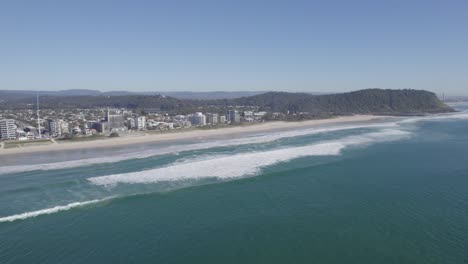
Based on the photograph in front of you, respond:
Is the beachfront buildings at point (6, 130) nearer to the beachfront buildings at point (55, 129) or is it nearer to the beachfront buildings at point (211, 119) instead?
the beachfront buildings at point (55, 129)

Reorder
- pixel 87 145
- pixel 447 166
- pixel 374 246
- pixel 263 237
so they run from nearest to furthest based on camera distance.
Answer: pixel 374 246
pixel 263 237
pixel 447 166
pixel 87 145

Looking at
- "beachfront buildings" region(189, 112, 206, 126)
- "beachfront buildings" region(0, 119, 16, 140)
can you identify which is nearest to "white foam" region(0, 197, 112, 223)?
"beachfront buildings" region(0, 119, 16, 140)

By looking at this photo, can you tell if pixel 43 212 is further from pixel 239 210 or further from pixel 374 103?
pixel 374 103

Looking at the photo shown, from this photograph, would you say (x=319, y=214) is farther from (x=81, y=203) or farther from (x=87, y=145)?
(x=87, y=145)

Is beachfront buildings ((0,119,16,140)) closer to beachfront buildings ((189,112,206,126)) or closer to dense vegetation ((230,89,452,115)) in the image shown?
beachfront buildings ((189,112,206,126))

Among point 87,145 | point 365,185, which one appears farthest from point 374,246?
point 87,145

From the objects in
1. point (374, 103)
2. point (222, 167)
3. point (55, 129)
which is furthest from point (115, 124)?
point (374, 103)
